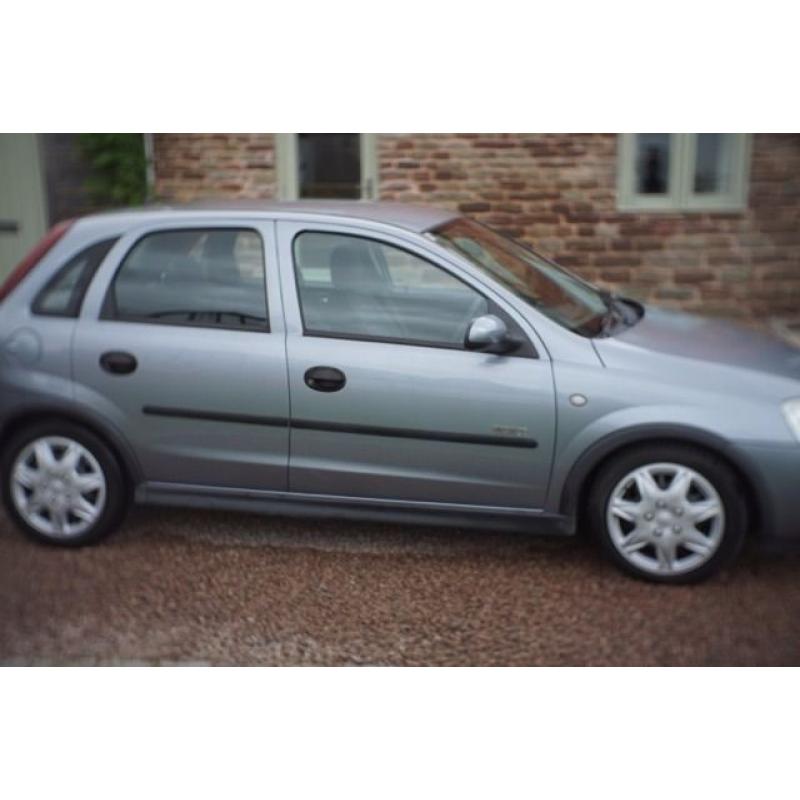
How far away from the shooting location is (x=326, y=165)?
1012 cm

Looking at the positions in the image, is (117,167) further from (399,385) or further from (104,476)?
(399,385)

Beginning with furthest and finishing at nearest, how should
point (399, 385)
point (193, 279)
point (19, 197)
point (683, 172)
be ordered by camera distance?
point (19, 197), point (683, 172), point (193, 279), point (399, 385)

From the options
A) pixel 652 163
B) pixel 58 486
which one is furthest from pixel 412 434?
pixel 652 163

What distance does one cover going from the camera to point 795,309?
1004 cm

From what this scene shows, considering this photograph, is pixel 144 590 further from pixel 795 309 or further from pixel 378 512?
pixel 795 309

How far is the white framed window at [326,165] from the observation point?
32.8ft

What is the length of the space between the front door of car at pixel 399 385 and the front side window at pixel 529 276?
0.75 ft

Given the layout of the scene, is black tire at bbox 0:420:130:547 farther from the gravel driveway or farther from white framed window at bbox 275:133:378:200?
white framed window at bbox 275:133:378:200

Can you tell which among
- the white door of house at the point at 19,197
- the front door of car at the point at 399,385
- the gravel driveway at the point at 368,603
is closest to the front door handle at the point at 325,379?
the front door of car at the point at 399,385

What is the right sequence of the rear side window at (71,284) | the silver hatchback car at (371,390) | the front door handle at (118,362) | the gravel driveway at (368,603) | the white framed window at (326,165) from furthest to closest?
1. the white framed window at (326,165)
2. the rear side window at (71,284)
3. the front door handle at (118,362)
4. the silver hatchback car at (371,390)
5. the gravel driveway at (368,603)

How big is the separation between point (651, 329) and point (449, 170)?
523cm

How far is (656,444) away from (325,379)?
1491mm

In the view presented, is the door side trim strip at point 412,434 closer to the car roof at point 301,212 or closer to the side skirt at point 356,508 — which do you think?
the side skirt at point 356,508

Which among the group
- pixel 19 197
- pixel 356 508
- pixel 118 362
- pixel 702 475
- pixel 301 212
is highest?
pixel 301 212
